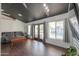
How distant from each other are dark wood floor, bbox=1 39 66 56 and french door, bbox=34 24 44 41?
12cm

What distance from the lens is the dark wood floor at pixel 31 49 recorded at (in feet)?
7.95

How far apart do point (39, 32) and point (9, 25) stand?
2.19 feet

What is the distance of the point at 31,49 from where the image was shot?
8.14 ft

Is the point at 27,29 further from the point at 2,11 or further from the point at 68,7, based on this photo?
the point at 68,7

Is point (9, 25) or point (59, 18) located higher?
point (59, 18)

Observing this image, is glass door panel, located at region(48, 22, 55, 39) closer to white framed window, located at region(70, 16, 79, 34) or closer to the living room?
the living room

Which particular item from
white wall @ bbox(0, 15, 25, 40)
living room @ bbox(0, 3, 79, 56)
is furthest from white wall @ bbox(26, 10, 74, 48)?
white wall @ bbox(0, 15, 25, 40)

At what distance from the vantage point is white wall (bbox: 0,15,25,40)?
94.8 inches

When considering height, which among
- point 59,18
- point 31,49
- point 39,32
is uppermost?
point 59,18

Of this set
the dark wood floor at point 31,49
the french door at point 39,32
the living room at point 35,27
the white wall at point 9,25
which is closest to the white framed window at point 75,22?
the living room at point 35,27

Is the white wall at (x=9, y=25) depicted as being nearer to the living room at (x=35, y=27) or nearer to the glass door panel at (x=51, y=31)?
the living room at (x=35, y=27)

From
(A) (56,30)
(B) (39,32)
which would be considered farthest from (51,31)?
(B) (39,32)

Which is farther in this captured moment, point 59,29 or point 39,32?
point 39,32

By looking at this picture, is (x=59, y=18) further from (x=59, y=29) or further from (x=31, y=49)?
(x=31, y=49)
